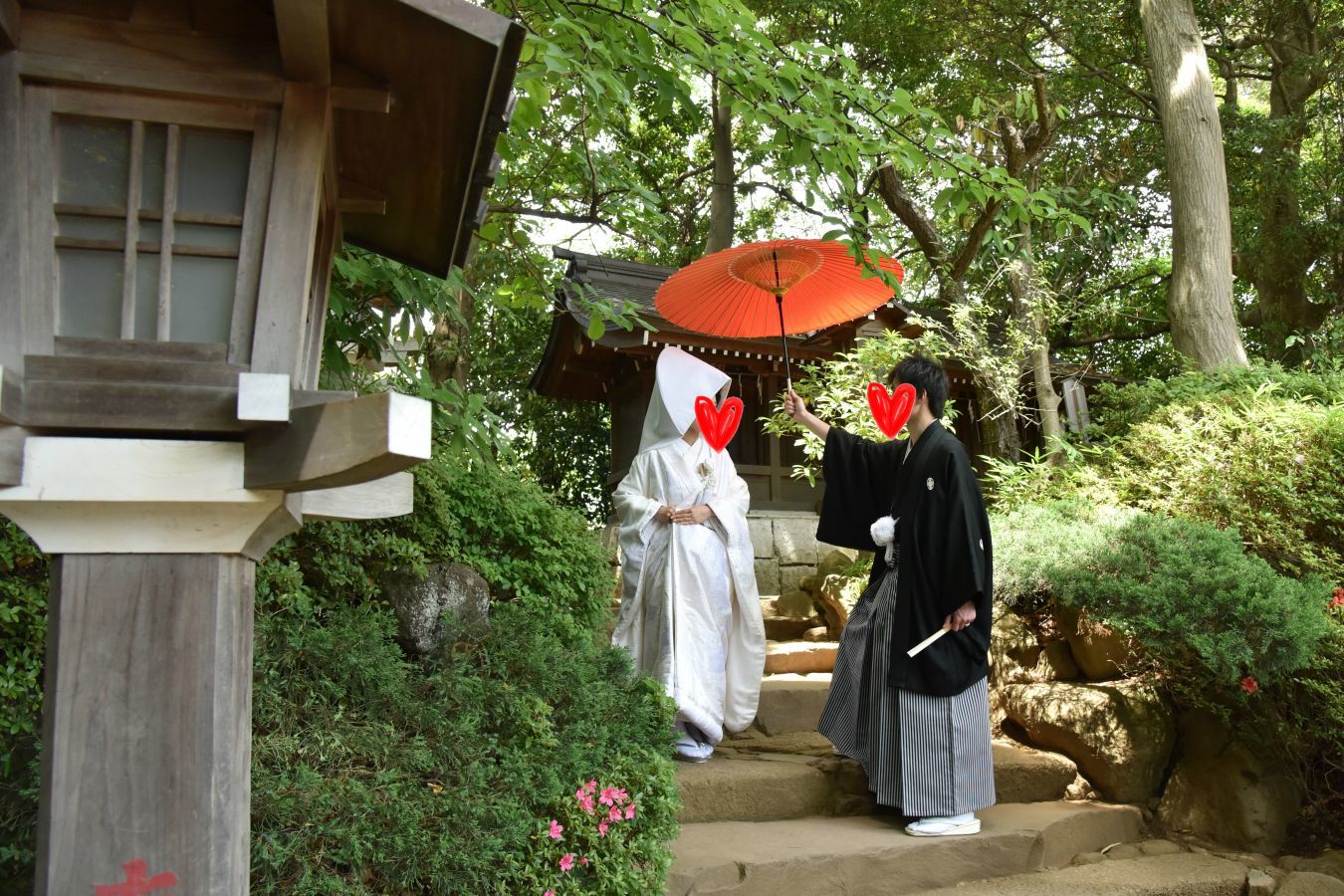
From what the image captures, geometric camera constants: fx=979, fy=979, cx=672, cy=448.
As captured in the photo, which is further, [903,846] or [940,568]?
[940,568]

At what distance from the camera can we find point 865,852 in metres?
4.01

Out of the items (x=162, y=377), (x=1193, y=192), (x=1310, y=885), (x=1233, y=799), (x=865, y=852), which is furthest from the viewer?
(x=1193, y=192)

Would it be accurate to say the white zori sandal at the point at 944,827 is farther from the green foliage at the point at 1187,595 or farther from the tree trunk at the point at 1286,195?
the tree trunk at the point at 1286,195

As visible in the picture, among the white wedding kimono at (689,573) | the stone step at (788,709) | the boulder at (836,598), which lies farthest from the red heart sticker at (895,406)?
the boulder at (836,598)

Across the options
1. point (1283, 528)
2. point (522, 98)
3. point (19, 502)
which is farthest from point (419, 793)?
point (1283, 528)

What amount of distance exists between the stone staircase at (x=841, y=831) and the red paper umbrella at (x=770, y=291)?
6.62 feet

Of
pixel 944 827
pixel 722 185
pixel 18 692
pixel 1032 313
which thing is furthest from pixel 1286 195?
pixel 18 692

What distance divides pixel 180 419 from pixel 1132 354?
17362 millimetres

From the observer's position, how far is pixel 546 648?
386 cm

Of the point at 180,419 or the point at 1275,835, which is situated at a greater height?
the point at 180,419

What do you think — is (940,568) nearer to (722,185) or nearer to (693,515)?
(693,515)

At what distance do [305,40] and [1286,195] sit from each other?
13.0 meters

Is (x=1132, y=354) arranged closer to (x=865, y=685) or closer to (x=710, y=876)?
(x=865, y=685)

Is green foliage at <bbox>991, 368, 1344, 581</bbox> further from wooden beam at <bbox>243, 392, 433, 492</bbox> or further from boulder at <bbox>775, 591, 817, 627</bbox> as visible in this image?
wooden beam at <bbox>243, 392, 433, 492</bbox>
